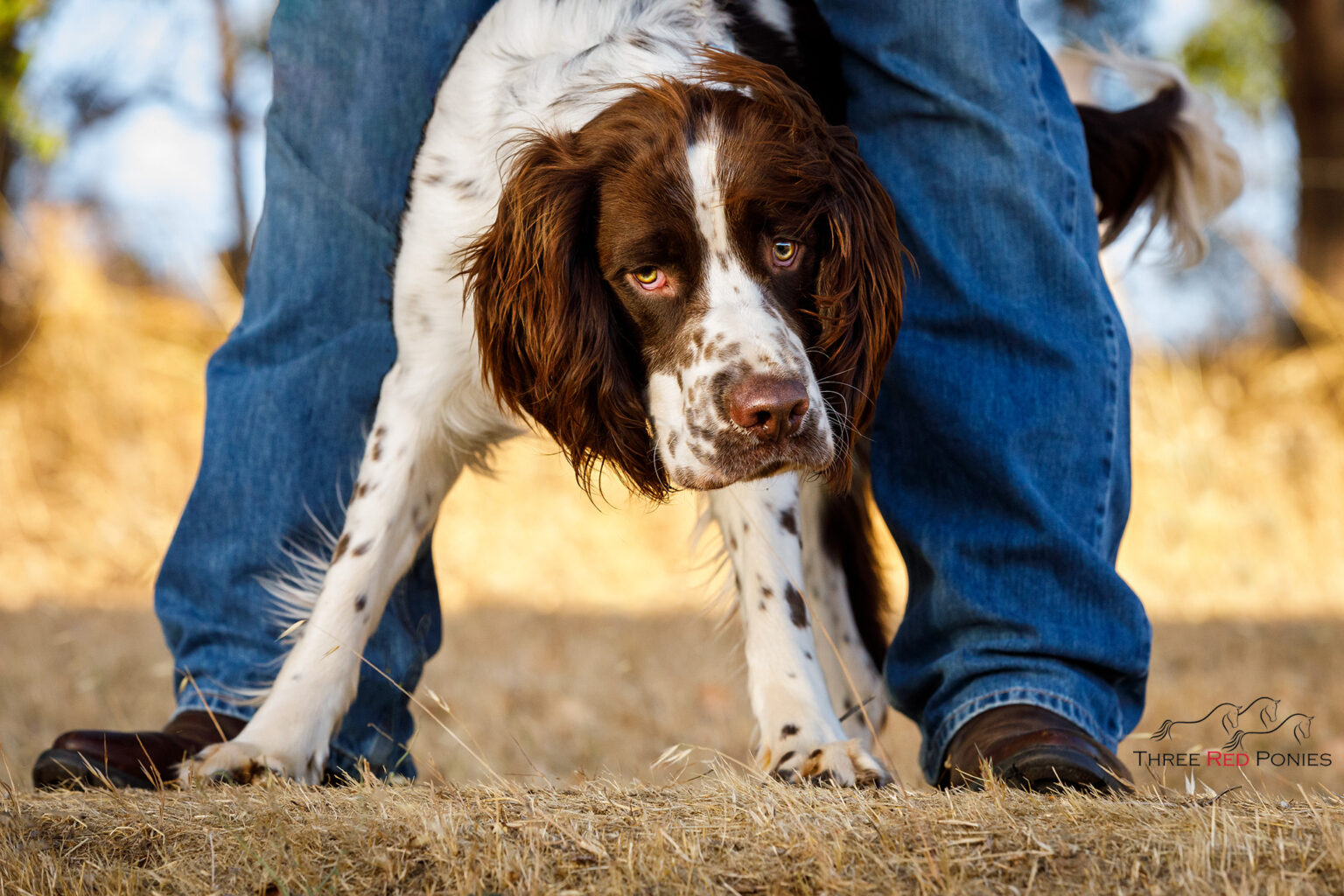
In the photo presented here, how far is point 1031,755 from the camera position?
1774mm

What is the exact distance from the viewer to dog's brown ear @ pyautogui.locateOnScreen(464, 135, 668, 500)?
2.03 metres

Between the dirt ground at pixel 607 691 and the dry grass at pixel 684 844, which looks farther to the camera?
the dirt ground at pixel 607 691

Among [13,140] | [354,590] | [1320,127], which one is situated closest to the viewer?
[354,590]

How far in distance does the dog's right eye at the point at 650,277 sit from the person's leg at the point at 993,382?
0.60 meters

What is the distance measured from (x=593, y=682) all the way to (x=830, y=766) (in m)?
1.90

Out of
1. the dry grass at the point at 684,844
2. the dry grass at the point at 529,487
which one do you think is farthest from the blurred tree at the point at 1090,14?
the dry grass at the point at 684,844

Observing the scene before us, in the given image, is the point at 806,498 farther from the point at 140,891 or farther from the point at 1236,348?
the point at 1236,348

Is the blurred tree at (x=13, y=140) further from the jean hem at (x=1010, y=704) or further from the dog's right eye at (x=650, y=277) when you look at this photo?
the jean hem at (x=1010, y=704)

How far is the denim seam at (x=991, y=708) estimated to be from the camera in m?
2.00

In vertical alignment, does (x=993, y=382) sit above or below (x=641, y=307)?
below

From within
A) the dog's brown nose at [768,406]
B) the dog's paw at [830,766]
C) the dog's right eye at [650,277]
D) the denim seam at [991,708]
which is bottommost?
the denim seam at [991,708]

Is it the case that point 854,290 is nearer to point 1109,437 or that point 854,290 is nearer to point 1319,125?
point 1109,437

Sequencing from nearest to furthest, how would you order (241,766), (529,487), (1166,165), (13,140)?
(241,766), (1166,165), (529,487), (13,140)

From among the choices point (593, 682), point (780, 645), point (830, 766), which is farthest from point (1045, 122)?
point (593, 682)
